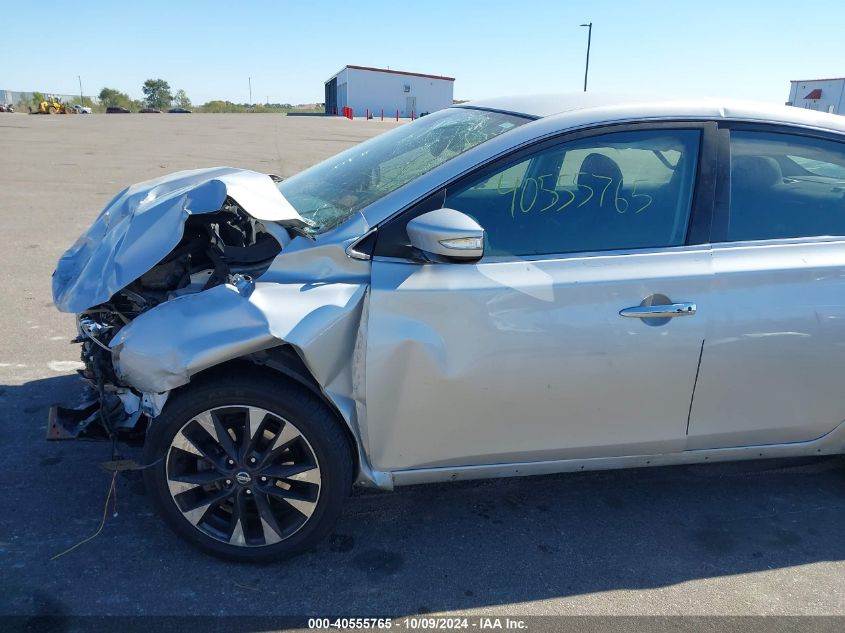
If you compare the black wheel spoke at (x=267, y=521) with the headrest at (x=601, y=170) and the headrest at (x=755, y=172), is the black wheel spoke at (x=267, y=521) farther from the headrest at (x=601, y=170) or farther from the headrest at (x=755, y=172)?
the headrest at (x=755, y=172)

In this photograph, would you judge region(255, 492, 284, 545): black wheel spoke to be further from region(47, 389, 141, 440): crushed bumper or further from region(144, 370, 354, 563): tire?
region(47, 389, 141, 440): crushed bumper

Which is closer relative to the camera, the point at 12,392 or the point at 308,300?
the point at 308,300

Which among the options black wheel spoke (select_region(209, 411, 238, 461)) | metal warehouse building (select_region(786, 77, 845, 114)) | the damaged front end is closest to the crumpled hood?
the damaged front end

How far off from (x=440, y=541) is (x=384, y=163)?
1713 millimetres

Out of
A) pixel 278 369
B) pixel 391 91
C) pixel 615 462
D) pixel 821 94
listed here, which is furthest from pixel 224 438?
pixel 391 91

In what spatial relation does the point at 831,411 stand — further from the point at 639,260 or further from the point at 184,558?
the point at 184,558

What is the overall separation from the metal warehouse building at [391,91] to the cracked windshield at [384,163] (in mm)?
63541

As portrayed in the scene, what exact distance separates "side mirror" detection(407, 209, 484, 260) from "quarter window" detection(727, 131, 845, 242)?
110cm

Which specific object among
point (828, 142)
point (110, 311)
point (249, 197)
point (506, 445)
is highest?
point (828, 142)

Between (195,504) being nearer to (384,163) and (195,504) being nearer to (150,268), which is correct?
(150,268)

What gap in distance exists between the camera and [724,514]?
9.91 ft

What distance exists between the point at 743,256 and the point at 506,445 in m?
1.21

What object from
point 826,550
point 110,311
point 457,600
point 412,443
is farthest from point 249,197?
point 826,550

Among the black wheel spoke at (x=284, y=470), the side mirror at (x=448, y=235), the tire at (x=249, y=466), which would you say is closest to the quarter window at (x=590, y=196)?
the side mirror at (x=448, y=235)
